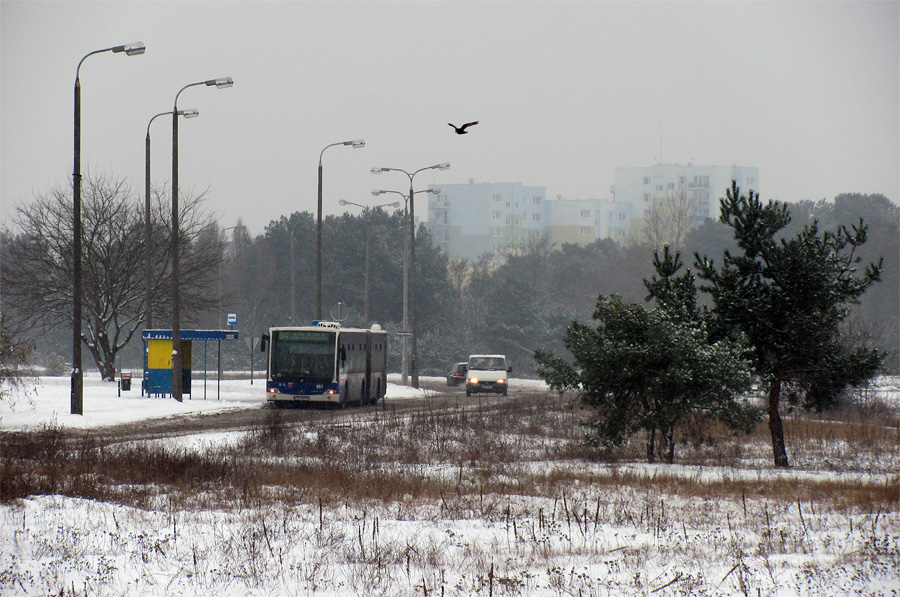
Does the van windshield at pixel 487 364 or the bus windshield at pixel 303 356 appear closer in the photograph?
the bus windshield at pixel 303 356

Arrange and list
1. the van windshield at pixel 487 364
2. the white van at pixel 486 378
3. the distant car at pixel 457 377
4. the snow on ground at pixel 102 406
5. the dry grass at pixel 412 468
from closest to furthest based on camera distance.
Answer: the dry grass at pixel 412 468 < the snow on ground at pixel 102 406 < the white van at pixel 486 378 < the van windshield at pixel 487 364 < the distant car at pixel 457 377

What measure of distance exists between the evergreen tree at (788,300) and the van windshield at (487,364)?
30.4 metres

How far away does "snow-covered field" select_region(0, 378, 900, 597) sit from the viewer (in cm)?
853

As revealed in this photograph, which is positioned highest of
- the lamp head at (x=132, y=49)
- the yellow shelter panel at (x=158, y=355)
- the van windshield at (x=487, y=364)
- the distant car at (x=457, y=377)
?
the lamp head at (x=132, y=49)

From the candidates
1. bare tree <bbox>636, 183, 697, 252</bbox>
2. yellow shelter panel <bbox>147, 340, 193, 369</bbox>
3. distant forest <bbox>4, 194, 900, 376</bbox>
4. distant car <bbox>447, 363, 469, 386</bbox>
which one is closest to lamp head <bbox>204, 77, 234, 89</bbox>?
yellow shelter panel <bbox>147, 340, 193, 369</bbox>

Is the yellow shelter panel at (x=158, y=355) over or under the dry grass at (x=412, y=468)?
over

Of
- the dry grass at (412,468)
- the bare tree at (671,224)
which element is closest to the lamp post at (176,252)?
the dry grass at (412,468)

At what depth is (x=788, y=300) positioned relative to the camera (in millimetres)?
17453

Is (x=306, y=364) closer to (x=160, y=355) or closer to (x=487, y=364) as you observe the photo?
(x=160, y=355)

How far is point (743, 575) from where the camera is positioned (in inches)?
349

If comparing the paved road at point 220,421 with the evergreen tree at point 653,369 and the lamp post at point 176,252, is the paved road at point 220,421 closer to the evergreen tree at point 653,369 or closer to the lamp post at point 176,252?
the lamp post at point 176,252

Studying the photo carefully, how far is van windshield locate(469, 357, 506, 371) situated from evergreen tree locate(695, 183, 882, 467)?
99.6ft

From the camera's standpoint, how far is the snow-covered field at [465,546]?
8.53m

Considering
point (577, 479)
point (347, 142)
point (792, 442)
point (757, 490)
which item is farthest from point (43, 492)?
point (347, 142)
